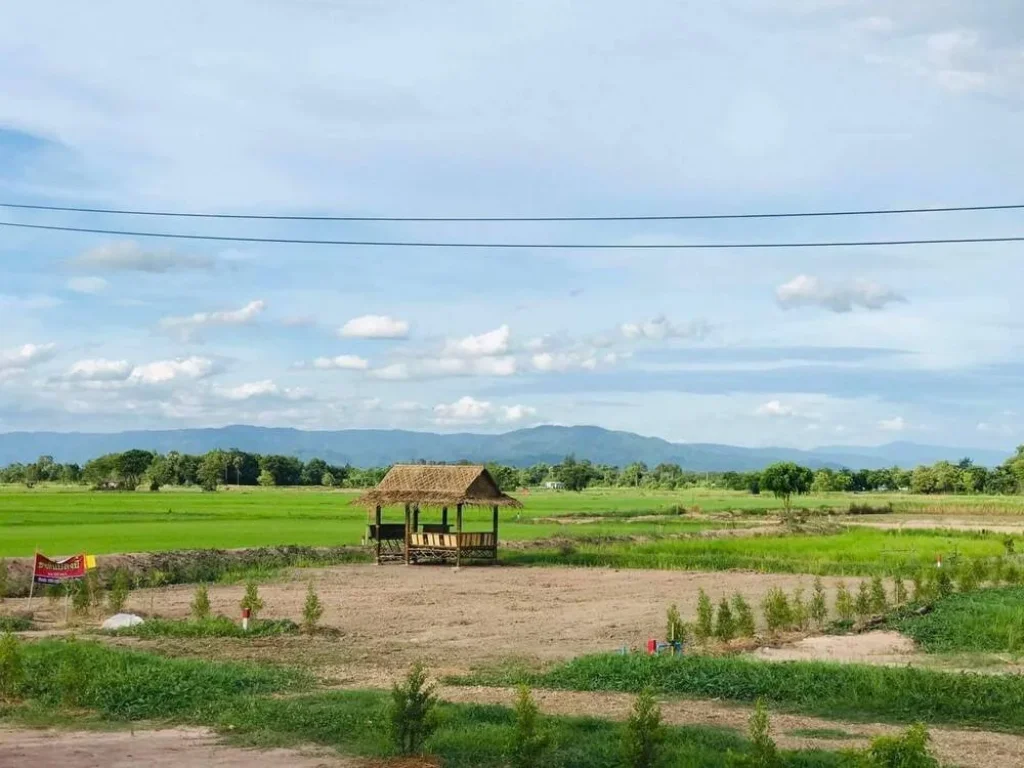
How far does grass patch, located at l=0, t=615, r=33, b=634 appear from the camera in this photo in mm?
19250

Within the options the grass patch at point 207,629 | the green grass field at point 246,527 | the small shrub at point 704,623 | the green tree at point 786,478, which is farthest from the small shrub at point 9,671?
the green tree at point 786,478

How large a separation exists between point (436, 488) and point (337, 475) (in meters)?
116

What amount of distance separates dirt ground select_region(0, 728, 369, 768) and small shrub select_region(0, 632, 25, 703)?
4.57ft

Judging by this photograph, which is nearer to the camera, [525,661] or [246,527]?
[525,661]

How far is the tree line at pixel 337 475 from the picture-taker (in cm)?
11256

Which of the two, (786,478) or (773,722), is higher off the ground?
(786,478)

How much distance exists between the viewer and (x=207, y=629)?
61.9 ft

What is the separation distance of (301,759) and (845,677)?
688 cm

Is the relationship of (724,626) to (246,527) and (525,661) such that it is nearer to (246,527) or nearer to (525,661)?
(525,661)

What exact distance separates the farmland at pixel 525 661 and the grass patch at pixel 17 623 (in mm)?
95

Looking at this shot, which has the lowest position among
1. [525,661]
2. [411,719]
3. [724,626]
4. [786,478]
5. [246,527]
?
[525,661]

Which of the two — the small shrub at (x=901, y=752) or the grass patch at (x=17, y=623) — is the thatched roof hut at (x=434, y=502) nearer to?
the grass patch at (x=17, y=623)

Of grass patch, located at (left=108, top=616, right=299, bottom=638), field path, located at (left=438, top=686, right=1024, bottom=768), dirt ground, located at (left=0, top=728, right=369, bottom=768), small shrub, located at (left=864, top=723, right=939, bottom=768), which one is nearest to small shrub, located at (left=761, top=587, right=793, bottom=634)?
field path, located at (left=438, top=686, right=1024, bottom=768)

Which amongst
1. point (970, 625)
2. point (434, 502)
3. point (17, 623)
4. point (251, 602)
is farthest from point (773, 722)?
point (434, 502)
